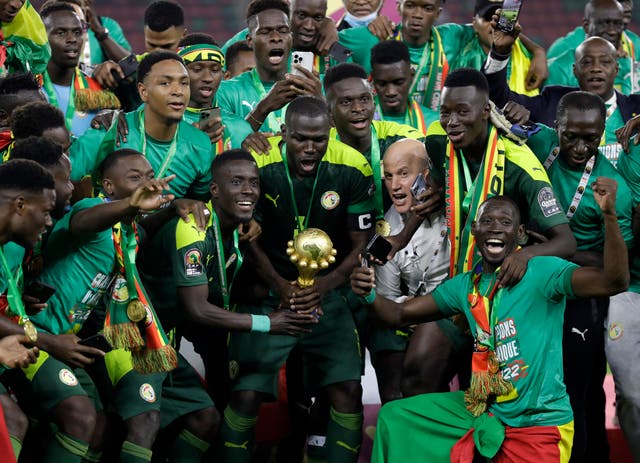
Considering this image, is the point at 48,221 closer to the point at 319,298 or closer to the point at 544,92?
the point at 319,298

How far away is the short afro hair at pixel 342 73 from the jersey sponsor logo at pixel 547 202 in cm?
139

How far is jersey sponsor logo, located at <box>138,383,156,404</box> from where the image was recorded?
21.3 feet

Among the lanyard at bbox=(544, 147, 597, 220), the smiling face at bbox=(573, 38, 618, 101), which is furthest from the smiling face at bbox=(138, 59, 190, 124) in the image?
the smiling face at bbox=(573, 38, 618, 101)

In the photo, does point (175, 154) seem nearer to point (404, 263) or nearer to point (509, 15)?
point (404, 263)

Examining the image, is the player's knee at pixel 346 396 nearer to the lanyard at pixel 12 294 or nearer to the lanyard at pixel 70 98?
the lanyard at pixel 12 294

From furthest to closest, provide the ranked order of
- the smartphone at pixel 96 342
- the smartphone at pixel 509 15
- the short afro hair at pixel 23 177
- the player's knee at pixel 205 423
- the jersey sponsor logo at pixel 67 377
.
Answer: the smartphone at pixel 509 15 → the player's knee at pixel 205 423 → the jersey sponsor logo at pixel 67 377 → the smartphone at pixel 96 342 → the short afro hair at pixel 23 177

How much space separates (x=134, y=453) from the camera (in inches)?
252

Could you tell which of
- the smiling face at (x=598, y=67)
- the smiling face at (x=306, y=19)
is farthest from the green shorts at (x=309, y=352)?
the smiling face at (x=598, y=67)

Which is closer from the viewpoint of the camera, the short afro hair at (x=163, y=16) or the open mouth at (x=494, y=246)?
the open mouth at (x=494, y=246)

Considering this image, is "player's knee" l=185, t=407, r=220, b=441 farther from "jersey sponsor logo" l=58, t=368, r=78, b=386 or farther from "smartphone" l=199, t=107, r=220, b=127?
"smartphone" l=199, t=107, r=220, b=127

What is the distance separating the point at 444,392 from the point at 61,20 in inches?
131

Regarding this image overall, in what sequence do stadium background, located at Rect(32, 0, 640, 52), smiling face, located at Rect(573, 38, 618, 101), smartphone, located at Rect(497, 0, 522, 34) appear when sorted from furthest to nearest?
1. stadium background, located at Rect(32, 0, 640, 52)
2. smiling face, located at Rect(573, 38, 618, 101)
3. smartphone, located at Rect(497, 0, 522, 34)

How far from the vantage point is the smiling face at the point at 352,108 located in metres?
7.36

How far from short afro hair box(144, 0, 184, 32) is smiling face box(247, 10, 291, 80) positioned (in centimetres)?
104
